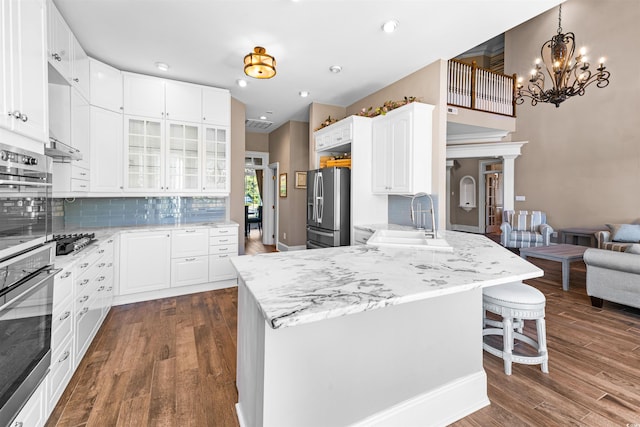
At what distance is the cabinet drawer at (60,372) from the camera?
Result: 1.66 metres

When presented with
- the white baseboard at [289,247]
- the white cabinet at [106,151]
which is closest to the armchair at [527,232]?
the white baseboard at [289,247]

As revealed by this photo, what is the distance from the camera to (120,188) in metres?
3.48

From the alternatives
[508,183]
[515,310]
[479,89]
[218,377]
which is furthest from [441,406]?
[508,183]

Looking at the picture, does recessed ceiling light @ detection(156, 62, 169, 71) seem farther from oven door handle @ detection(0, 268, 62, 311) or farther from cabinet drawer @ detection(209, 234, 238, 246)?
oven door handle @ detection(0, 268, 62, 311)

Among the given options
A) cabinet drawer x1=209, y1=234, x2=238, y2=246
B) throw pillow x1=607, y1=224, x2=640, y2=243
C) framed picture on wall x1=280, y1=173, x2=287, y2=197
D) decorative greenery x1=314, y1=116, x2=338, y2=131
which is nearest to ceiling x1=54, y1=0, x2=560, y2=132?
decorative greenery x1=314, y1=116, x2=338, y2=131

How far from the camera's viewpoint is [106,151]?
3.36 metres

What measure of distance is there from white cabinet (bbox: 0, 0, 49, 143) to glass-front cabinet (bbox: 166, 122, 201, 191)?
2211 mm

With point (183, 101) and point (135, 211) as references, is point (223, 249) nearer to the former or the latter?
point (135, 211)

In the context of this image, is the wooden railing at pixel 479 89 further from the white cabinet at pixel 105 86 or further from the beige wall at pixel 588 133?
the white cabinet at pixel 105 86

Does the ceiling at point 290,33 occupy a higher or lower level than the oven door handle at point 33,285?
higher

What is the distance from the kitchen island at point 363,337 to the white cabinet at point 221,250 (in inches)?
89.6

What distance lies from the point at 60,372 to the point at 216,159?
9.48 ft

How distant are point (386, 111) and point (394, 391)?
3.17m

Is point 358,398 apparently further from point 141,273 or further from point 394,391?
point 141,273
